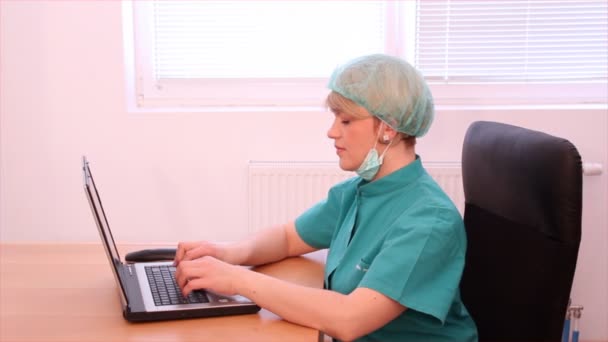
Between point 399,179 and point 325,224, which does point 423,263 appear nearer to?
point 399,179

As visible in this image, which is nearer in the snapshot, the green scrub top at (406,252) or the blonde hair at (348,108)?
the green scrub top at (406,252)

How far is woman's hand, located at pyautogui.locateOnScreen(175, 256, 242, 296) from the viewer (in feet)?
4.34

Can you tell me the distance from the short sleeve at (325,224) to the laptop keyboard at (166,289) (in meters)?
0.36

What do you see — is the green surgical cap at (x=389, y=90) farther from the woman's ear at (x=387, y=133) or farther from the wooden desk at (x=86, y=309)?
the wooden desk at (x=86, y=309)

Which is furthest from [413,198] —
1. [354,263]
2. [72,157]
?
[72,157]

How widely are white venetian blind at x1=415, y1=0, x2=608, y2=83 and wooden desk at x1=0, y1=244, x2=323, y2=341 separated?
1212 mm

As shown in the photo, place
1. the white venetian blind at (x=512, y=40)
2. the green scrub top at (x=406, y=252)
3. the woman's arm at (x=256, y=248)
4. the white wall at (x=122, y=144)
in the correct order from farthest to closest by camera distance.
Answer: the white venetian blind at (x=512, y=40) → the white wall at (x=122, y=144) → the woman's arm at (x=256, y=248) → the green scrub top at (x=406, y=252)

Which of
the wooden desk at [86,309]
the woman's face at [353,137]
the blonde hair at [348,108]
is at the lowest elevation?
the wooden desk at [86,309]

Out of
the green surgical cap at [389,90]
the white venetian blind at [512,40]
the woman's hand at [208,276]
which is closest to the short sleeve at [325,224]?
the green surgical cap at [389,90]

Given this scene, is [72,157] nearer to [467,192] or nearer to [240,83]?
[240,83]

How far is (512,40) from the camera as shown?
A: 2.59 metres

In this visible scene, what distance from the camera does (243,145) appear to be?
2.54 meters

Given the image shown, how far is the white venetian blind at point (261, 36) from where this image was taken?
8.51 feet

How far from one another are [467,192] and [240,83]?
4.17 feet
